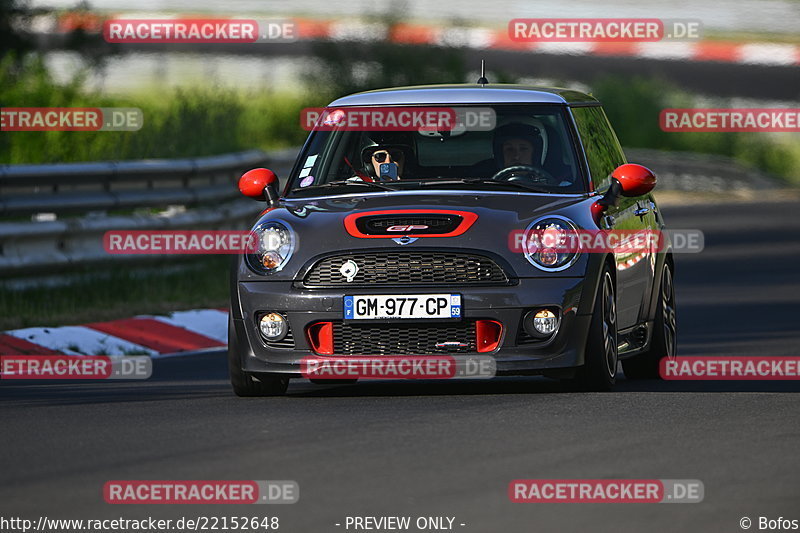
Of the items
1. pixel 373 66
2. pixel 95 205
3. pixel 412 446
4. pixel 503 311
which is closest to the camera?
pixel 412 446

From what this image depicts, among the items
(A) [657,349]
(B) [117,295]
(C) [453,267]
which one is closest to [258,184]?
(C) [453,267]

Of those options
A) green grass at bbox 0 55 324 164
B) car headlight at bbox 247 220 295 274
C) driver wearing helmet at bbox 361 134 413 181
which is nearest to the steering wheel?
driver wearing helmet at bbox 361 134 413 181

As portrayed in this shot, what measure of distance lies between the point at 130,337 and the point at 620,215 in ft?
13.7

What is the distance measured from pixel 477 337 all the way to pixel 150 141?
32.8ft

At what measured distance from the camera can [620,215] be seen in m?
10.8

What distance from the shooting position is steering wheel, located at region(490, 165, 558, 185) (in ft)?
35.2

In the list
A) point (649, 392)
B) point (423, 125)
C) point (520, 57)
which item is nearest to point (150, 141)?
point (423, 125)

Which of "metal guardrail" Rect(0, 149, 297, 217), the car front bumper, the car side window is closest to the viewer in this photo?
the car front bumper

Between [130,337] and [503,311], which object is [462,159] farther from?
[130,337]

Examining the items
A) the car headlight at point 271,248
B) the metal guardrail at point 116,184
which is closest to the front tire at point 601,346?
the car headlight at point 271,248

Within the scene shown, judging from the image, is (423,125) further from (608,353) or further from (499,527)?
(499,527)

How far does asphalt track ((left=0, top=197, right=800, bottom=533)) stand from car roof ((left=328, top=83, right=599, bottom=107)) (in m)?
1.59

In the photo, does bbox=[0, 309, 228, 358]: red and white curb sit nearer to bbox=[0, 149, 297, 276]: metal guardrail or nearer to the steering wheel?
bbox=[0, 149, 297, 276]: metal guardrail

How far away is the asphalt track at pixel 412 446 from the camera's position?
22.2 ft
